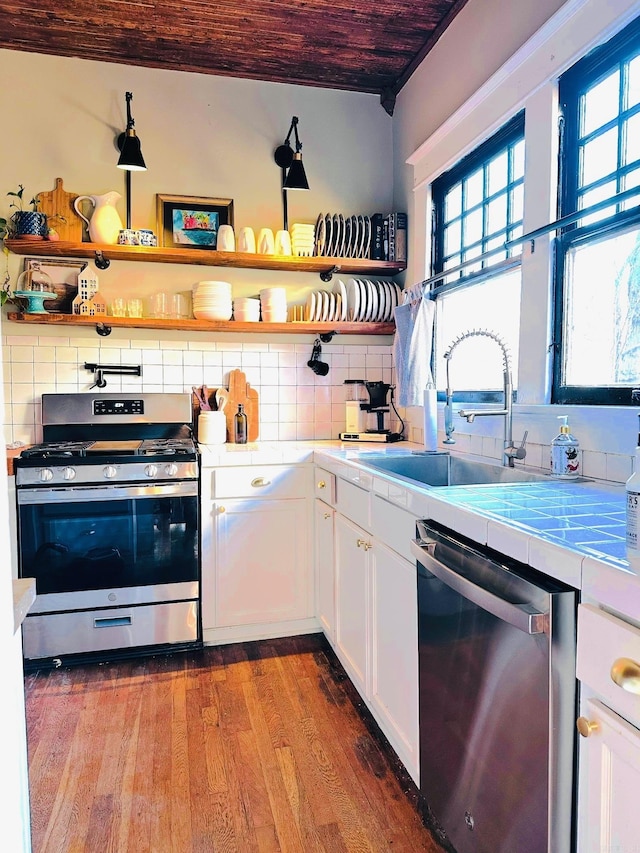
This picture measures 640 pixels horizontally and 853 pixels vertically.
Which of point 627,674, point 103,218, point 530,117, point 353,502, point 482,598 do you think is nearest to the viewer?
point 627,674

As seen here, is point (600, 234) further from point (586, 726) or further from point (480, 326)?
point (586, 726)

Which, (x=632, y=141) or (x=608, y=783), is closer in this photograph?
(x=608, y=783)

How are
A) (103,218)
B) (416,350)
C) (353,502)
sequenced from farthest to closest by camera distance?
(103,218)
(416,350)
(353,502)

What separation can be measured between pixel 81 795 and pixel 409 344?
7.10 feet

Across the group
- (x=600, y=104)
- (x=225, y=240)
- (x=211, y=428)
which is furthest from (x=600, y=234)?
(x=211, y=428)

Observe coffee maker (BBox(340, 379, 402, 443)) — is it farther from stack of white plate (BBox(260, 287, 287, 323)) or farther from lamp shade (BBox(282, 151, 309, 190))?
lamp shade (BBox(282, 151, 309, 190))

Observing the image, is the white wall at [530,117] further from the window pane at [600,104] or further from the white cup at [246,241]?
the white cup at [246,241]

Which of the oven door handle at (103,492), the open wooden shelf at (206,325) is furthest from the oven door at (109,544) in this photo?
the open wooden shelf at (206,325)

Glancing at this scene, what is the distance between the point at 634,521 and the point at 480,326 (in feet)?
5.87

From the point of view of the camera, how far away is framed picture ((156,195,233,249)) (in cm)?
301

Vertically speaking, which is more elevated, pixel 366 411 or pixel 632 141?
pixel 632 141

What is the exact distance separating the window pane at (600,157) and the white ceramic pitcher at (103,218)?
2.15 meters

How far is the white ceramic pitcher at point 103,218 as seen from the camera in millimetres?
2801

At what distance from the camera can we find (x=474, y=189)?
255 cm
